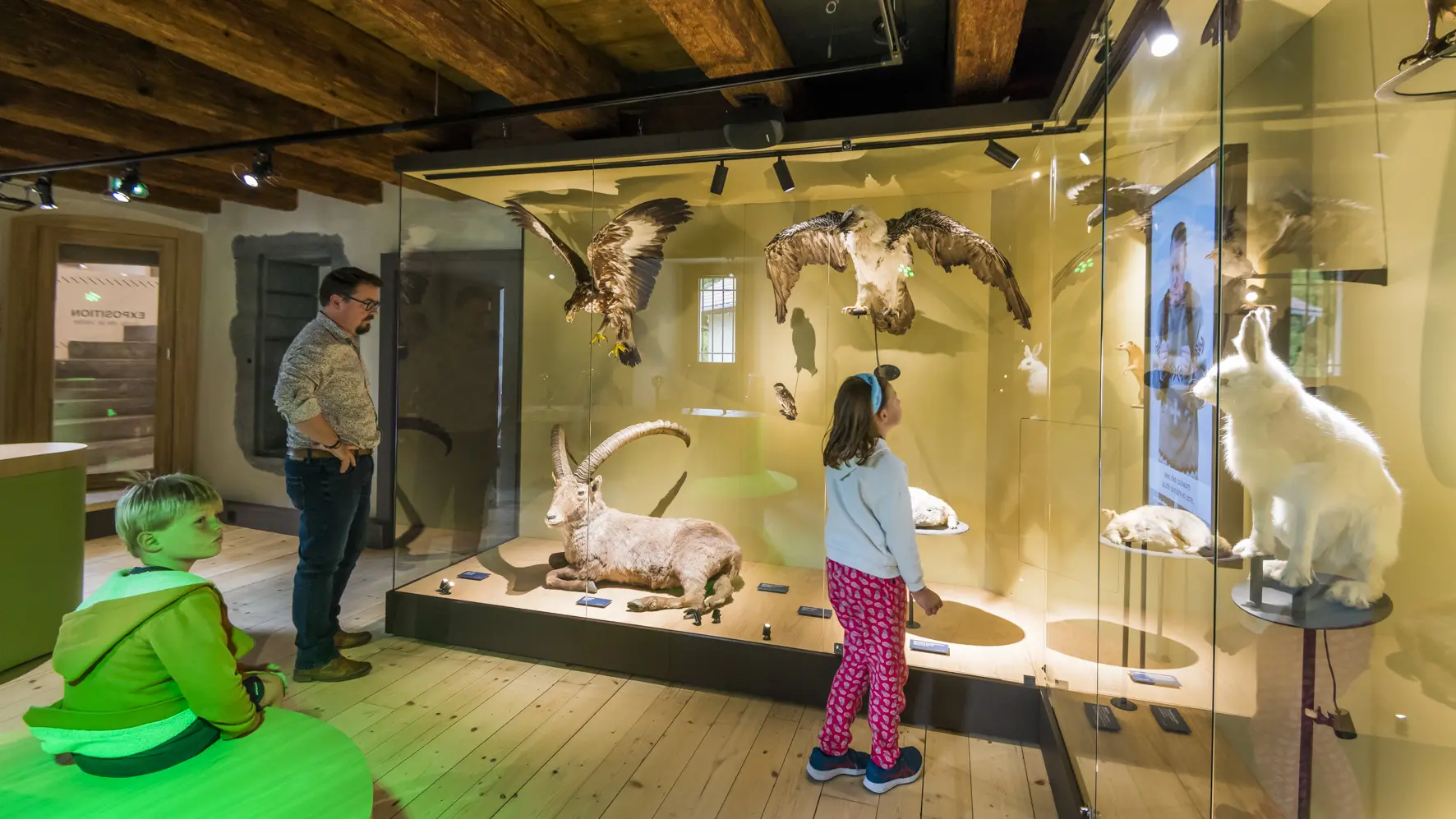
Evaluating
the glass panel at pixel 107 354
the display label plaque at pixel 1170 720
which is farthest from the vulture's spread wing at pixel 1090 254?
the glass panel at pixel 107 354


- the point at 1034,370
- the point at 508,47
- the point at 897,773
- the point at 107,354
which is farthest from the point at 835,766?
the point at 107,354

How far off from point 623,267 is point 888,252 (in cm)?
117

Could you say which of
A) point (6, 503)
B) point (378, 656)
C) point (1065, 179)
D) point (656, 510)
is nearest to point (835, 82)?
point (1065, 179)

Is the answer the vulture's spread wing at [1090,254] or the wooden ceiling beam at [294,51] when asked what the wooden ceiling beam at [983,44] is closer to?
the vulture's spread wing at [1090,254]

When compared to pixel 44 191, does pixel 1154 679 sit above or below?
below

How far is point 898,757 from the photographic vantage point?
2029 mm

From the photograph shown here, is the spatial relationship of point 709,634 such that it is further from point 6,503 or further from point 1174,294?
point 6,503

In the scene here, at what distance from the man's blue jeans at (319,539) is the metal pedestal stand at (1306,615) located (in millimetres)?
Answer: 2911

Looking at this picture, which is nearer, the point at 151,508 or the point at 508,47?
the point at 151,508

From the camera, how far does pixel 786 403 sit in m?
2.72

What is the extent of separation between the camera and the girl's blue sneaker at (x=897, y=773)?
1.99 m

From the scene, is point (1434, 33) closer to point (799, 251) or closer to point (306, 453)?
point (799, 251)

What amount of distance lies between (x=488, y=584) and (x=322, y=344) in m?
1.32

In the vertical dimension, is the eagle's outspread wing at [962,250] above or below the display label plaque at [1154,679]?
above
